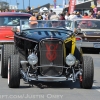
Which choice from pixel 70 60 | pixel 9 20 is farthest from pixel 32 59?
pixel 9 20

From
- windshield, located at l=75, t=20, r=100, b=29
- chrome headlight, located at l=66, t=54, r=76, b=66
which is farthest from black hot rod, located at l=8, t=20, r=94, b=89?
windshield, located at l=75, t=20, r=100, b=29

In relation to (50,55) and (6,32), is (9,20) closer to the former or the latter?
(6,32)

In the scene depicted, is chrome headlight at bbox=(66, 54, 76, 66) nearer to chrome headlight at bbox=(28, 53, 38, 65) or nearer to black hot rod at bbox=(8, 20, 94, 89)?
black hot rod at bbox=(8, 20, 94, 89)

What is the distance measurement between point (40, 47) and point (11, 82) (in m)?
0.97

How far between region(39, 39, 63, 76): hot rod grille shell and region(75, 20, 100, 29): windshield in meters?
9.91

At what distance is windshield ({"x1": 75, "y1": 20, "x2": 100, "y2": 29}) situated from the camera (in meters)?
19.8

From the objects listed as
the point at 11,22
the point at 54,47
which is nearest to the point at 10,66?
the point at 54,47

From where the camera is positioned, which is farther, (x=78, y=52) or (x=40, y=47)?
(x=78, y=52)

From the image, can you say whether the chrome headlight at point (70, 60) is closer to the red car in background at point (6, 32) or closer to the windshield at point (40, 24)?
the red car in background at point (6, 32)

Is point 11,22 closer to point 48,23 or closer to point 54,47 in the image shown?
point 48,23

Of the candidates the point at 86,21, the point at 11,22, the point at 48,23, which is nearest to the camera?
the point at 48,23

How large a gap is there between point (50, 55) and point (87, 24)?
1031cm

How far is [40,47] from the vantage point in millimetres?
9805

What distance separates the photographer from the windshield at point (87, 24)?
1976 cm
